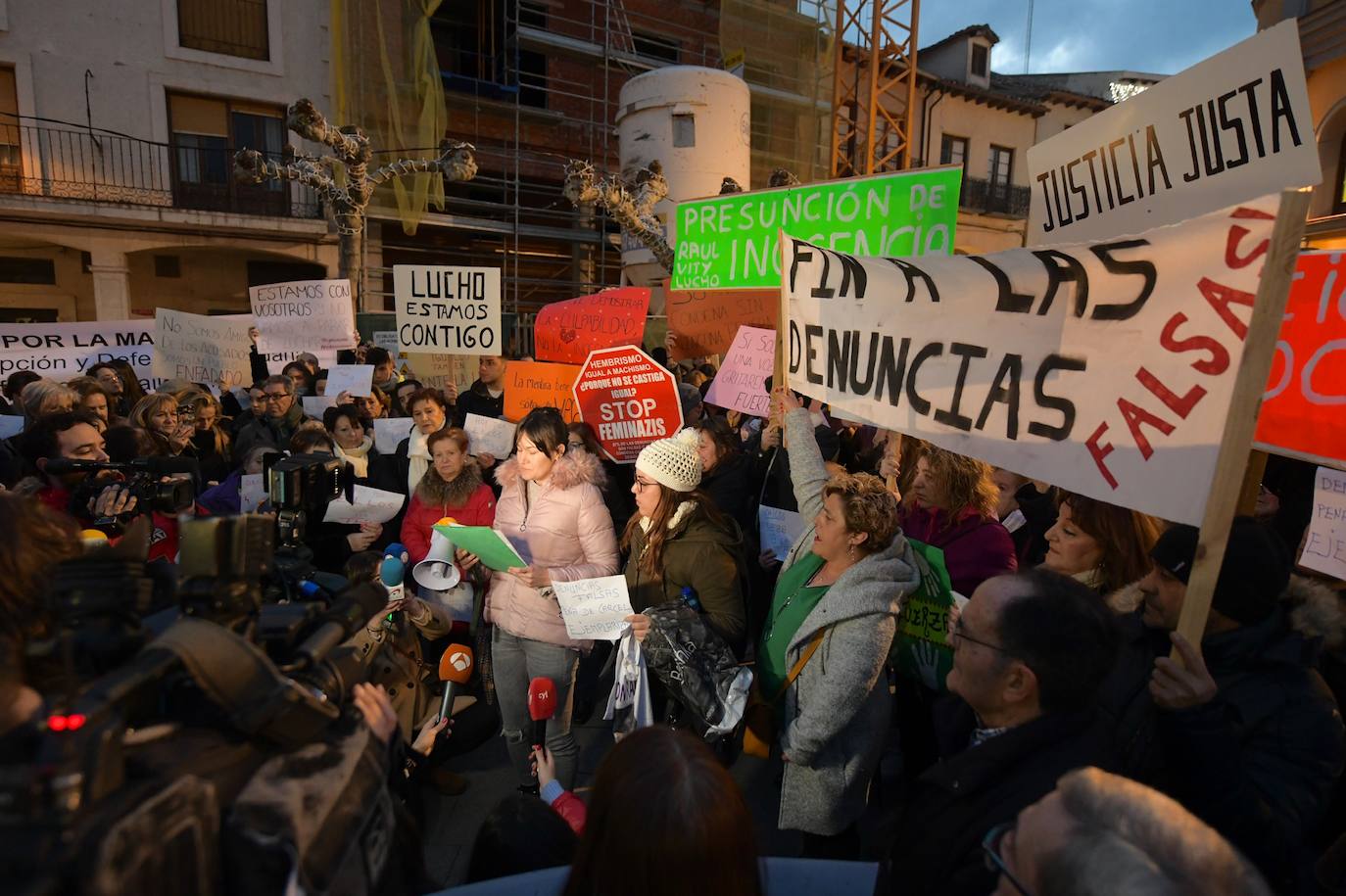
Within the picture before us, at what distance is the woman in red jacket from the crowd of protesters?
0.05ft

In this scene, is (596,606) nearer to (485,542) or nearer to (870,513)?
(485,542)

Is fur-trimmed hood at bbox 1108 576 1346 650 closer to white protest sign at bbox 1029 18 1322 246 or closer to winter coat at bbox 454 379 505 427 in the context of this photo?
white protest sign at bbox 1029 18 1322 246

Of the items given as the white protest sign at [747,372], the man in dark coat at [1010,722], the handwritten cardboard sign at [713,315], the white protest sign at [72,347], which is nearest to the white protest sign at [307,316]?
the white protest sign at [72,347]

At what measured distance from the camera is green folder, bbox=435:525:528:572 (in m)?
3.01

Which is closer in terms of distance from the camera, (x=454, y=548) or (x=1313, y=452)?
(x=1313, y=452)

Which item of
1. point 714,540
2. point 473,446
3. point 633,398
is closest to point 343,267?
point 473,446

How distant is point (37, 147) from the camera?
49.0 feet

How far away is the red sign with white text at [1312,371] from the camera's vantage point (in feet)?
8.89

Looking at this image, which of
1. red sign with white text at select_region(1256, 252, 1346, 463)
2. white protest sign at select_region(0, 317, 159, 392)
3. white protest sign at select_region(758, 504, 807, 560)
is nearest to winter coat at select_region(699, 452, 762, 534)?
white protest sign at select_region(758, 504, 807, 560)

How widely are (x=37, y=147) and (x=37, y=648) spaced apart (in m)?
19.3

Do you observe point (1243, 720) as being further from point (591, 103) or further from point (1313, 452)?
point (591, 103)

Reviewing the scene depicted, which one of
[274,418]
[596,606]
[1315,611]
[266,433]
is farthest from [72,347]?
[1315,611]

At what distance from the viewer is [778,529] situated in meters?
4.05

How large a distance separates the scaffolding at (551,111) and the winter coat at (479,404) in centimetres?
1163
